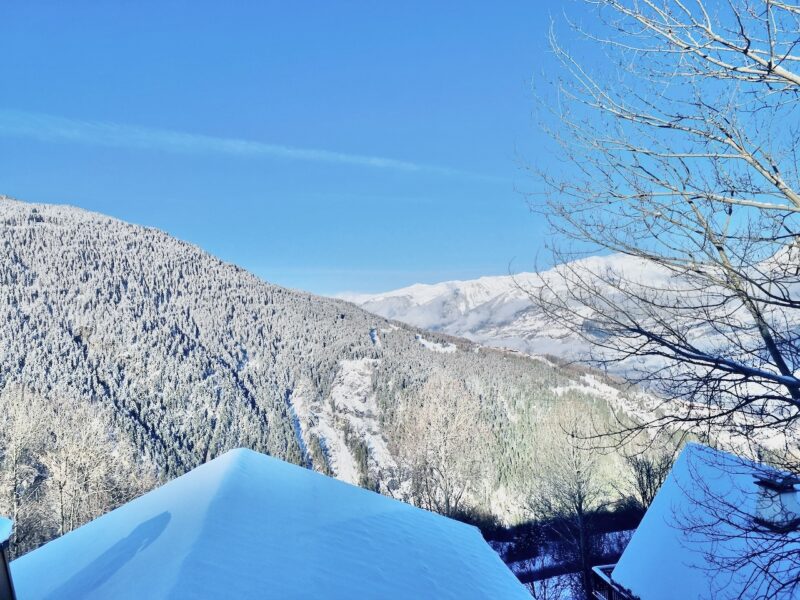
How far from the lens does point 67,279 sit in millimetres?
101875

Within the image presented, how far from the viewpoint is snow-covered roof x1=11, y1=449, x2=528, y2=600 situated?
3611mm

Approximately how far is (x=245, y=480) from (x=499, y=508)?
135ft

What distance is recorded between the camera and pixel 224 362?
8662 centimetres

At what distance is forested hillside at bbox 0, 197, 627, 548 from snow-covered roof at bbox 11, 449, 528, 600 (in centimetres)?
2051

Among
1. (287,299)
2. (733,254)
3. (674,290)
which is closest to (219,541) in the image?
(674,290)

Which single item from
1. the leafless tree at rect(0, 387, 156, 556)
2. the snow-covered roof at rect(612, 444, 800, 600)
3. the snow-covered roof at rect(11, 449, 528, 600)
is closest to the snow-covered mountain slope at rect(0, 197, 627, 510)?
the leafless tree at rect(0, 387, 156, 556)

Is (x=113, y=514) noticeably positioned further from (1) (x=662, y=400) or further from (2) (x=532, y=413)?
(2) (x=532, y=413)

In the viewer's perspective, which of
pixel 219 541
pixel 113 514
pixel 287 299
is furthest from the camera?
pixel 287 299

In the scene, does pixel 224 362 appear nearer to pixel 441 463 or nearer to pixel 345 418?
pixel 345 418

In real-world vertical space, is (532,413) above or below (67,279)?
below

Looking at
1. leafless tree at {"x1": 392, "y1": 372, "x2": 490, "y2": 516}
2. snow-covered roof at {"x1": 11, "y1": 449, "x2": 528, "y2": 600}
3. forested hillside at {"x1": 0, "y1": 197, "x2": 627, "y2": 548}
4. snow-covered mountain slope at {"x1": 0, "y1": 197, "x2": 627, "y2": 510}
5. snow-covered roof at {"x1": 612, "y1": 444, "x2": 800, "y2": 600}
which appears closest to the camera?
snow-covered roof at {"x1": 11, "y1": 449, "x2": 528, "y2": 600}

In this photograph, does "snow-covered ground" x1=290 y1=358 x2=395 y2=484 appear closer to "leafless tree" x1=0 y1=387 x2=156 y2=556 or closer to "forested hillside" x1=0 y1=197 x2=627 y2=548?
"forested hillside" x1=0 y1=197 x2=627 y2=548

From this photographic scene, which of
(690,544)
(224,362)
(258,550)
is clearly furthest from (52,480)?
(224,362)

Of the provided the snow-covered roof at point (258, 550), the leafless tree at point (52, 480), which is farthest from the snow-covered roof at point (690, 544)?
the leafless tree at point (52, 480)
